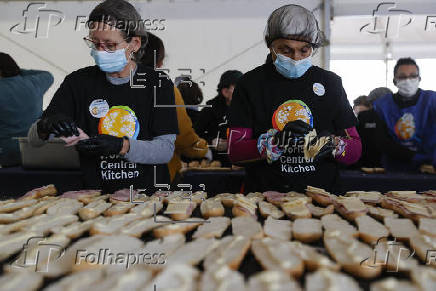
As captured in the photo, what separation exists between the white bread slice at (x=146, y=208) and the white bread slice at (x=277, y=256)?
1.23 ft

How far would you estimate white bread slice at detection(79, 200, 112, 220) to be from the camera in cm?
108

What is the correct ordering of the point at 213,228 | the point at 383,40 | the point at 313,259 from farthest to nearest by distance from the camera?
the point at 383,40 < the point at 213,228 < the point at 313,259

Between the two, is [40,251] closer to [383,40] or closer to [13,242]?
[13,242]

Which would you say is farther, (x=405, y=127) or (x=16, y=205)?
(x=405, y=127)

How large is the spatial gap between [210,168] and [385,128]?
1308mm

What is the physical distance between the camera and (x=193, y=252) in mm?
780

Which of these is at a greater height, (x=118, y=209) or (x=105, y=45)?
(x=105, y=45)

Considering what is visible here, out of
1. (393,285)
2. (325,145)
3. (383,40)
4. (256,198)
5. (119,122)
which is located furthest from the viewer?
(383,40)

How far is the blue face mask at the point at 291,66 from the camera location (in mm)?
1562

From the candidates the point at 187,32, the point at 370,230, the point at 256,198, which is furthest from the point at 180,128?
the point at 187,32

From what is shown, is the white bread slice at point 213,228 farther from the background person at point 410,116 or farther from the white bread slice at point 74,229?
the background person at point 410,116

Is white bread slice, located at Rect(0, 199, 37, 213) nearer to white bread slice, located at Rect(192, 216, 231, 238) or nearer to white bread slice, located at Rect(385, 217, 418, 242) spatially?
white bread slice, located at Rect(192, 216, 231, 238)

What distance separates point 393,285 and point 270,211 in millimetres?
527

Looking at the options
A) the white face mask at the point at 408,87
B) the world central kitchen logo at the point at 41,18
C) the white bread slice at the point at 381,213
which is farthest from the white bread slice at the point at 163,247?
the world central kitchen logo at the point at 41,18
